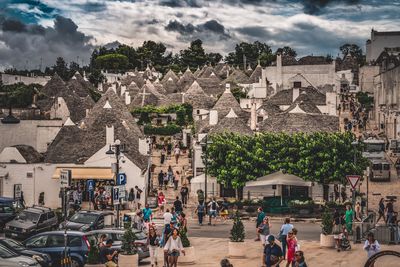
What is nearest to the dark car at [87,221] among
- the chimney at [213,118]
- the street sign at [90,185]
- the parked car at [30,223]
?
the parked car at [30,223]

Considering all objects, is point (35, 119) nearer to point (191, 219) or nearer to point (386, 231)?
point (191, 219)

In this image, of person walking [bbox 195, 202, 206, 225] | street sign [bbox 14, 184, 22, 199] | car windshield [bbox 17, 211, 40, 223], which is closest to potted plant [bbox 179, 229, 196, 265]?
car windshield [bbox 17, 211, 40, 223]

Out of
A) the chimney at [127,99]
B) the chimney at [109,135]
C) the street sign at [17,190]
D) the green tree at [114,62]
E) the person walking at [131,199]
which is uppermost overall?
the green tree at [114,62]

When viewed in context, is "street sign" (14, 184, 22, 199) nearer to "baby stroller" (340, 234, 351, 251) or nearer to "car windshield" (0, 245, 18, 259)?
"car windshield" (0, 245, 18, 259)

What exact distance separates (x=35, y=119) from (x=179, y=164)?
39.8ft

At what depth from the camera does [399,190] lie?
163 ft

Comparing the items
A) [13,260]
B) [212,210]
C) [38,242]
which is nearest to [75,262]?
[38,242]

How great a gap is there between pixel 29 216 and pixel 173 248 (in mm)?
10541

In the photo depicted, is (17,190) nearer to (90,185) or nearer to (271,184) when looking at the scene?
(90,185)

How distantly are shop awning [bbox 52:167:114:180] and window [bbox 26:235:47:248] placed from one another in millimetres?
17612

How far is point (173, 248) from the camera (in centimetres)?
2253

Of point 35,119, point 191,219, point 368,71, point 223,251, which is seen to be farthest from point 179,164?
point 368,71

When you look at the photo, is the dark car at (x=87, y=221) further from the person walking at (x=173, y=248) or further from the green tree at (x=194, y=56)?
the green tree at (x=194, y=56)

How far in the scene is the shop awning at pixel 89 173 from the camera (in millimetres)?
42125
